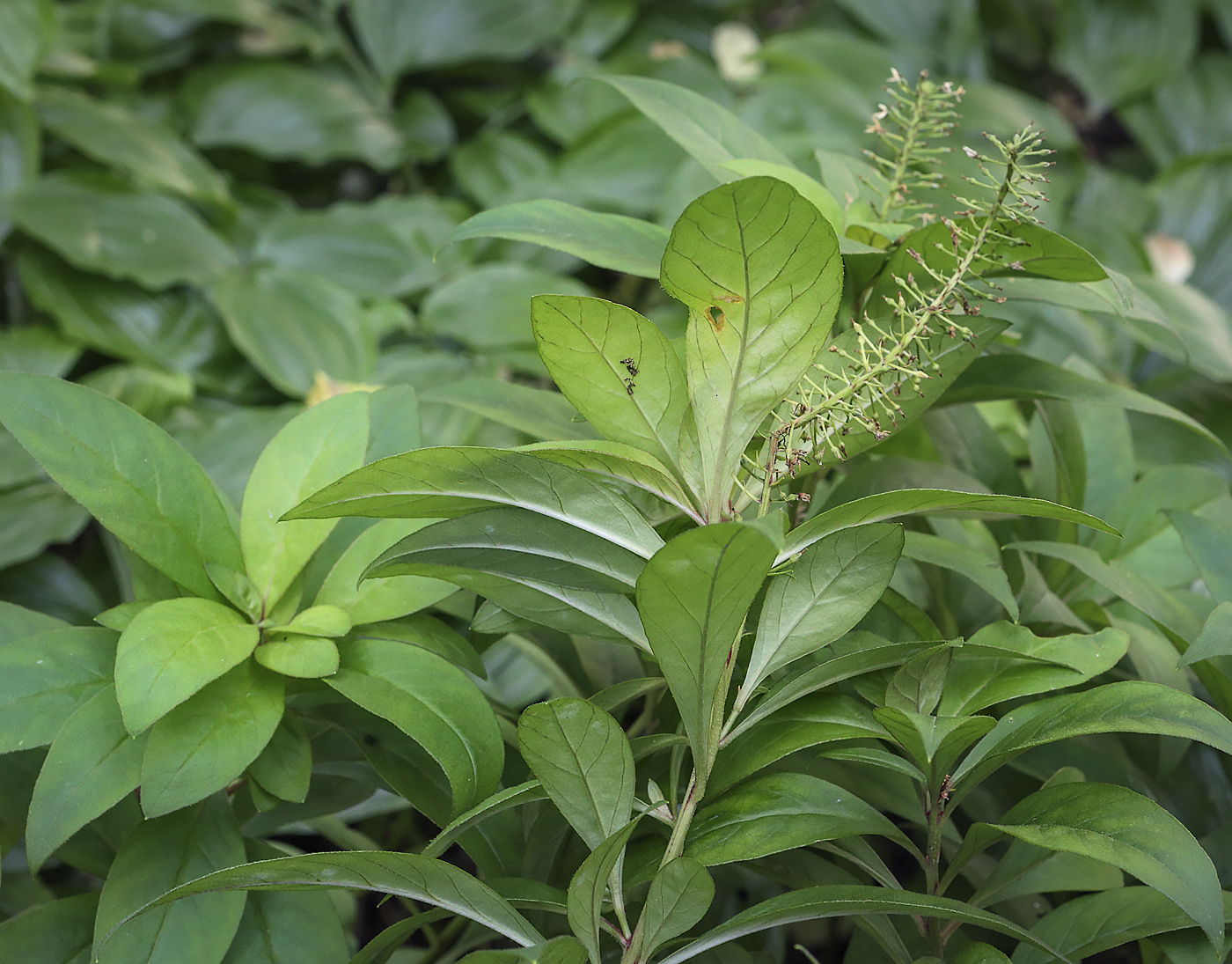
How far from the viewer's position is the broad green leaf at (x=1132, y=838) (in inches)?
13.2

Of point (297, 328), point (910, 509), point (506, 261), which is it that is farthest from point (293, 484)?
point (506, 261)

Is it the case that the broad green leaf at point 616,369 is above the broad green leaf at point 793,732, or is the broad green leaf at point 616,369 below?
above

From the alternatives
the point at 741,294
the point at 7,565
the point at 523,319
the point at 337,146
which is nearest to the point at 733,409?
the point at 741,294

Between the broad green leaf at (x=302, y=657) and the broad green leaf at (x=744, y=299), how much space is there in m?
0.18

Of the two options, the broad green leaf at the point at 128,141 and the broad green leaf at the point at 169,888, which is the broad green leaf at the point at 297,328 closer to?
the broad green leaf at the point at 128,141

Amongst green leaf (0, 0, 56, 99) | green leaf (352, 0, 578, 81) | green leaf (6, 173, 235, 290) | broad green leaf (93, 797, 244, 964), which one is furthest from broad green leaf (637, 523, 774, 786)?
green leaf (352, 0, 578, 81)

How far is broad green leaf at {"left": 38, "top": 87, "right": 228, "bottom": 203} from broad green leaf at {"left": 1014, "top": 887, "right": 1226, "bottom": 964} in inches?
54.1

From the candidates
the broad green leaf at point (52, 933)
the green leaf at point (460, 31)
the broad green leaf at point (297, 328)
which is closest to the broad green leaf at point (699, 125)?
the broad green leaf at point (52, 933)

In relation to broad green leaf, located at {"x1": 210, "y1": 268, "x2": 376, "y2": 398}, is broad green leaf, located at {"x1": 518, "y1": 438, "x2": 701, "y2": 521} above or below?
above

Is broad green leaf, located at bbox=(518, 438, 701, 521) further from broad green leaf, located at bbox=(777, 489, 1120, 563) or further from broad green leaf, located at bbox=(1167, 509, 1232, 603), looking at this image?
broad green leaf, located at bbox=(1167, 509, 1232, 603)

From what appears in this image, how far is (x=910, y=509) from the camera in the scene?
1.19 ft

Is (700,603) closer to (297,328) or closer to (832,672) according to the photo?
(832,672)

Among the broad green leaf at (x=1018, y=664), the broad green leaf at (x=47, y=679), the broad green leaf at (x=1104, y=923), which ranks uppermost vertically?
the broad green leaf at (x=1018, y=664)

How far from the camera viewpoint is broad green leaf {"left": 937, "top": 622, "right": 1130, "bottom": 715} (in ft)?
1.30
